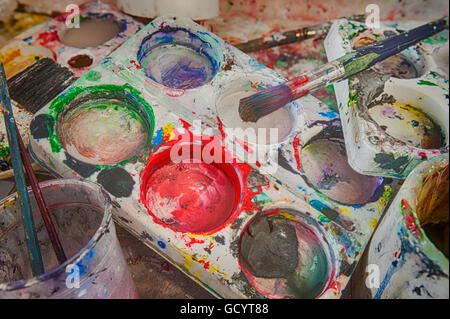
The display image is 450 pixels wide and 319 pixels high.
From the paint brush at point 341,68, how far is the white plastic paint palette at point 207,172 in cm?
16

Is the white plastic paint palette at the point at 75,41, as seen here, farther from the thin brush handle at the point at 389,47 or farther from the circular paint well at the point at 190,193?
the thin brush handle at the point at 389,47

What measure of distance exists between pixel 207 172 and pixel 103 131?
45 cm

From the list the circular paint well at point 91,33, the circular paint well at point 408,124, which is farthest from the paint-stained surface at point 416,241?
the circular paint well at point 91,33

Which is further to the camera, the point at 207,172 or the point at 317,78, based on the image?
the point at 207,172

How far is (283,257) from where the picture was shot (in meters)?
1.34

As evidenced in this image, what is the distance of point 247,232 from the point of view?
1387 millimetres

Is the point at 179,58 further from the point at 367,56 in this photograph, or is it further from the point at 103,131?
the point at 367,56

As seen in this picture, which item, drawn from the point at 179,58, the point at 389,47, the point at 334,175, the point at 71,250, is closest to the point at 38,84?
the point at 179,58

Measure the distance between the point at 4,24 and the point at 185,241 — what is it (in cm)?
161

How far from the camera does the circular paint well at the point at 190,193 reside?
56.2 inches

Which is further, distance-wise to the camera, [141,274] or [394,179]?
[141,274]
